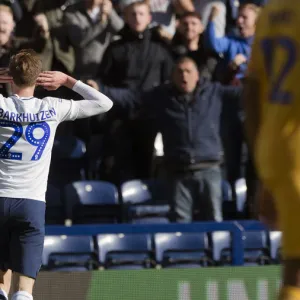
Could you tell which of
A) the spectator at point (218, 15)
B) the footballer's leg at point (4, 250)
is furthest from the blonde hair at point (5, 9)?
the footballer's leg at point (4, 250)

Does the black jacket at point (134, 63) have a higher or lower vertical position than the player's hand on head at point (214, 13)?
lower

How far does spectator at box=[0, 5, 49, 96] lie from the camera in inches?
377

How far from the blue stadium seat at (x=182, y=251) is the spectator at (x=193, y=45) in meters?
1.96

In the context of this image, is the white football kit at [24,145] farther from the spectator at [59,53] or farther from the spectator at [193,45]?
the spectator at [193,45]

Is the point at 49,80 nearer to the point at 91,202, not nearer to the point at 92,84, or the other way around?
the point at 92,84

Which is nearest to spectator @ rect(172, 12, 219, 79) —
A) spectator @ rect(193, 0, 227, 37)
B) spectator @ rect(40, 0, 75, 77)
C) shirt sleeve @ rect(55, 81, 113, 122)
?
spectator @ rect(193, 0, 227, 37)

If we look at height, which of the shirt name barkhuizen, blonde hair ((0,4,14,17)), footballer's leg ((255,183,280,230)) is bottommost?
footballer's leg ((255,183,280,230))

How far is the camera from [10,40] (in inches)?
390

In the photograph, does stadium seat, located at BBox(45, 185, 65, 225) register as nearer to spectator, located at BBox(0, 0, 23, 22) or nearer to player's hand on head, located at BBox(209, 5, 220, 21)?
spectator, located at BBox(0, 0, 23, 22)

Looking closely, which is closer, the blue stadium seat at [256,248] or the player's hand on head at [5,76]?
the player's hand on head at [5,76]

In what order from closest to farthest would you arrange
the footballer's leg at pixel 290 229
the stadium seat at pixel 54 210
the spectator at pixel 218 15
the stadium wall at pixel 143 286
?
1. the footballer's leg at pixel 290 229
2. the stadium wall at pixel 143 286
3. the stadium seat at pixel 54 210
4. the spectator at pixel 218 15

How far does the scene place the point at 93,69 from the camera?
9.95 metres

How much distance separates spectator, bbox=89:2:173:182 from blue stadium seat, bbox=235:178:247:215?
93cm

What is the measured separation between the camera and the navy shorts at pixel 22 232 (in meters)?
6.02
